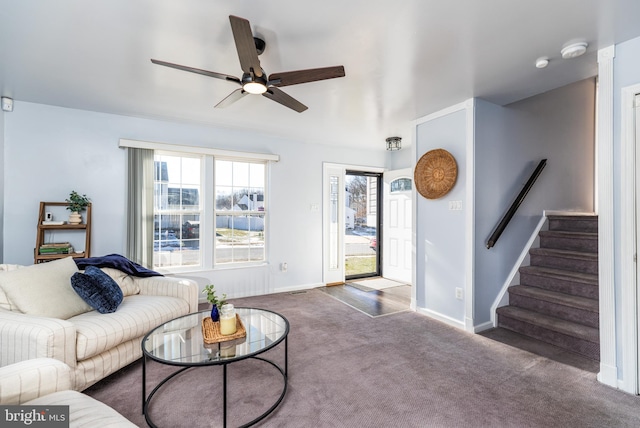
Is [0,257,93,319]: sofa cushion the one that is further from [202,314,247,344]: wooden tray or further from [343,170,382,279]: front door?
[343,170,382,279]: front door

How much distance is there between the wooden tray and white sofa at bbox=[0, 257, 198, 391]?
2.07ft

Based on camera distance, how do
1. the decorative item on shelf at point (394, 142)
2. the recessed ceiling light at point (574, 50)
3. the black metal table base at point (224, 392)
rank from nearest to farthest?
the black metal table base at point (224, 392) → the recessed ceiling light at point (574, 50) → the decorative item on shelf at point (394, 142)

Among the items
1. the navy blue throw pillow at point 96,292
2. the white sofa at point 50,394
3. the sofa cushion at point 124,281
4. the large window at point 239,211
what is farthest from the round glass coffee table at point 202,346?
the large window at point 239,211

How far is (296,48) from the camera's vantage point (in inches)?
83.7

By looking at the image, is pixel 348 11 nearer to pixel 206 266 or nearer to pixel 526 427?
pixel 526 427

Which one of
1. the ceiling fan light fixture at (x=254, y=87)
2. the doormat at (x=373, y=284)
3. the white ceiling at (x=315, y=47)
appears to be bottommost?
the doormat at (x=373, y=284)

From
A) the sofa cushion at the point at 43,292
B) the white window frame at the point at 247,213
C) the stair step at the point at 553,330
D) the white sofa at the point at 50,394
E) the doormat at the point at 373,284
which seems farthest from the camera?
the doormat at the point at 373,284

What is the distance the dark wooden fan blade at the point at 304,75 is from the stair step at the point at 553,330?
2920 millimetres

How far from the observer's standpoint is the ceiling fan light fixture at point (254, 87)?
1.93 m

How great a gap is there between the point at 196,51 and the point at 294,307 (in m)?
2.98

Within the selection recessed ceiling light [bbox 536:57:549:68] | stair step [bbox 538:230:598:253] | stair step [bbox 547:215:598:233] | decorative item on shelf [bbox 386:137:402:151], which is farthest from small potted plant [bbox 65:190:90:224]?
stair step [bbox 547:215:598:233]

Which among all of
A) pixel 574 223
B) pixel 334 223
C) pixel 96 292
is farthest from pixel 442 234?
pixel 96 292

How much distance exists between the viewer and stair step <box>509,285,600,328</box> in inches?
104

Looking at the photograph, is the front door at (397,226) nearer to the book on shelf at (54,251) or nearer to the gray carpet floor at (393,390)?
the gray carpet floor at (393,390)
